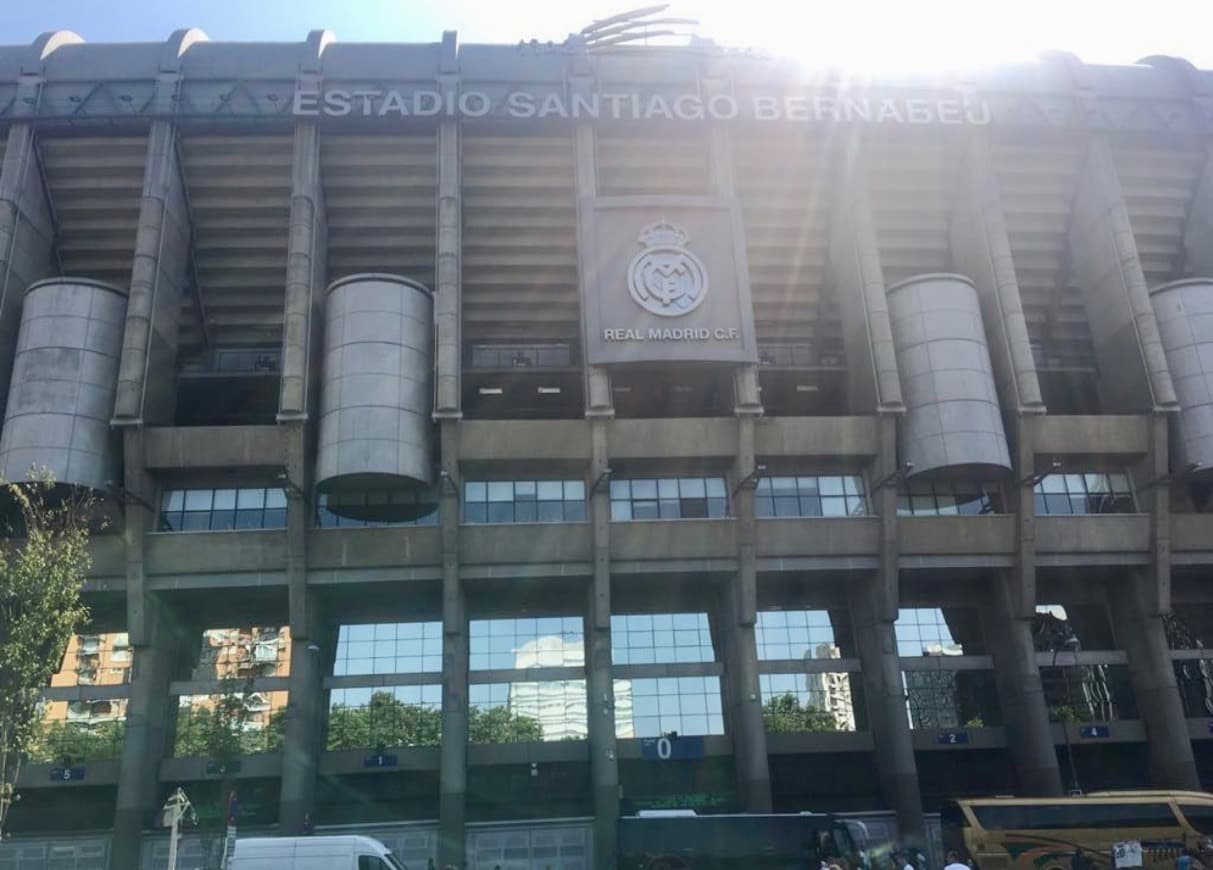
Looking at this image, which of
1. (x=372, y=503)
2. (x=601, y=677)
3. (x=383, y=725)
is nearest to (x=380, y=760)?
(x=383, y=725)

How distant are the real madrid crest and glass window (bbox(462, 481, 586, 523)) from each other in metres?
8.07

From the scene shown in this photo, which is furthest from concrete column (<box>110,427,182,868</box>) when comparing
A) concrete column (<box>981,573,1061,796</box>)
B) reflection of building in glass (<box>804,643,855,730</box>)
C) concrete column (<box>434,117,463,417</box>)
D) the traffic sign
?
concrete column (<box>981,573,1061,796</box>)

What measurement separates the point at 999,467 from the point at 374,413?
24.6 meters

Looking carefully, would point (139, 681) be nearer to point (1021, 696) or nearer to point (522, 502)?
point (522, 502)

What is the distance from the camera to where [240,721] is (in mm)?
36688

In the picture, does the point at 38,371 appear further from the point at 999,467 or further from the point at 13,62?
the point at 999,467

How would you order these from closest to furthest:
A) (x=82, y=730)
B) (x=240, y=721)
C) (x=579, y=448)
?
(x=240, y=721) < (x=579, y=448) < (x=82, y=730)

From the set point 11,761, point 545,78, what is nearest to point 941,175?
point 545,78

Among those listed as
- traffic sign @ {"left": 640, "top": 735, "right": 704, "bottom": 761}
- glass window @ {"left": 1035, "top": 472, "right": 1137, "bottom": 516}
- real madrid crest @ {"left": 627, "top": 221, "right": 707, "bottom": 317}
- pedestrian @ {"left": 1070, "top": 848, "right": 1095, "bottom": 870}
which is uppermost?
real madrid crest @ {"left": 627, "top": 221, "right": 707, "bottom": 317}

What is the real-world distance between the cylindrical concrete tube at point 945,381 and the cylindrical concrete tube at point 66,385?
31.5 meters

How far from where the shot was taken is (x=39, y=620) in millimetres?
24141

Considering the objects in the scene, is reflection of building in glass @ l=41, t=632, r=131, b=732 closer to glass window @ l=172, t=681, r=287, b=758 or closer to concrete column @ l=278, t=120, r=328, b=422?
glass window @ l=172, t=681, r=287, b=758

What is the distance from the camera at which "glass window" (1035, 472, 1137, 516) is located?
4041cm

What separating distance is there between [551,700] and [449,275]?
58.0 feet
